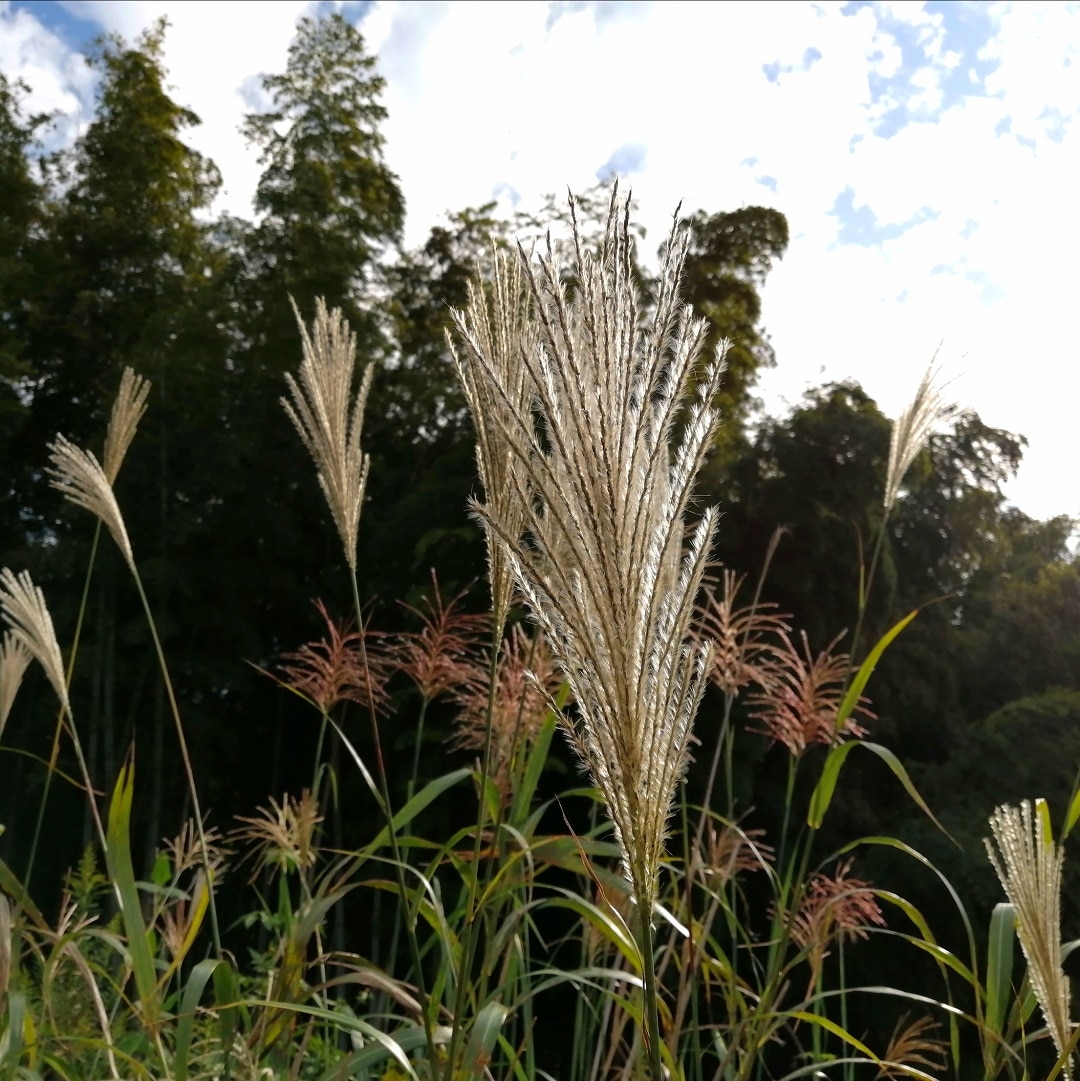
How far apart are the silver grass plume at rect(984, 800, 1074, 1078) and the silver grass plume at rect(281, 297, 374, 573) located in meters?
0.82

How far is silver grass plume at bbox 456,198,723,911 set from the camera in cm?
66

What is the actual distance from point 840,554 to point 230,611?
21.5ft

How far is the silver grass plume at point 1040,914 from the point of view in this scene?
946 millimetres

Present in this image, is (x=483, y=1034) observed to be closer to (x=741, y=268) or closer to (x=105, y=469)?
(x=105, y=469)

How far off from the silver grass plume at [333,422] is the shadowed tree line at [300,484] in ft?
23.8

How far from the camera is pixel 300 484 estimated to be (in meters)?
12.7

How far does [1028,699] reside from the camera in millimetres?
8914

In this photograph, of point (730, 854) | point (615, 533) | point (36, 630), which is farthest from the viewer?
point (730, 854)

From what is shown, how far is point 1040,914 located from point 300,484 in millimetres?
12166

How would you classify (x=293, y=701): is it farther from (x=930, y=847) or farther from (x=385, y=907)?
(x=930, y=847)

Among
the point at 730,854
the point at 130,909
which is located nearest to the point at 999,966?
the point at 730,854

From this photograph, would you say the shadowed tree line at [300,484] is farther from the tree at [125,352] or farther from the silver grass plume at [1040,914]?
the silver grass plume at [1040,914]

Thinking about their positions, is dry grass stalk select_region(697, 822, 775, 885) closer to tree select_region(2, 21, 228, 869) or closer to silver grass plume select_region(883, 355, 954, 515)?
silver grass plume select_region(883, 355, 954, 515)

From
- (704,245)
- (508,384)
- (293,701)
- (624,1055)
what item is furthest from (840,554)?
(508,384)
